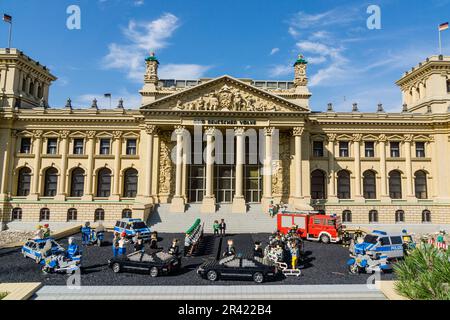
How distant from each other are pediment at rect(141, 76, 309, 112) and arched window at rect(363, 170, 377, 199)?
13.5m

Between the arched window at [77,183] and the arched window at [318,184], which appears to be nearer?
the arched window at [77,183]

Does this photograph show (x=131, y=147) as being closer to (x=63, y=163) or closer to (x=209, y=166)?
(x=63, y=163)

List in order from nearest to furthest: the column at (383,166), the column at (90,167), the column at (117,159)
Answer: the column at (90,167), the column at (383,166), the column at (117,159)

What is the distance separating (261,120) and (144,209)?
58.4ft

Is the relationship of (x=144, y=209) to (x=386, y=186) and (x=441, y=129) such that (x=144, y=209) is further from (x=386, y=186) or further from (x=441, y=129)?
(x=441, y=129)

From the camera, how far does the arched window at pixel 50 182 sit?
127 ft

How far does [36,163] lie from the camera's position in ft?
126

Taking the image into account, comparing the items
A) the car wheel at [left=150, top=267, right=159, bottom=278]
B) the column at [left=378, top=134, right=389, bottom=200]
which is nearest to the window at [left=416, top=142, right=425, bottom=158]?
the column at [left=378, top=134, right=389, bottom=200]

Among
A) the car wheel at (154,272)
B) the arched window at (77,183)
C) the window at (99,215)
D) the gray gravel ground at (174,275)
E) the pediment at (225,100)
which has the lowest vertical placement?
the gray gravel ground at (174,275)

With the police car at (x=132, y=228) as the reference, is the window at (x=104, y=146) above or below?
above

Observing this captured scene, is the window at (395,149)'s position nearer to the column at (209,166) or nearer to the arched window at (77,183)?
the column at (209,166)

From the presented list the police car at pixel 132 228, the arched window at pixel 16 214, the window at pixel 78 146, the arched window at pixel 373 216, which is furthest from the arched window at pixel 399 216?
the arched window at pixel 16 214

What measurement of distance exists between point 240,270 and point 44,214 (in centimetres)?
3308

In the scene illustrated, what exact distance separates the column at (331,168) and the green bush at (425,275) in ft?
93.4
